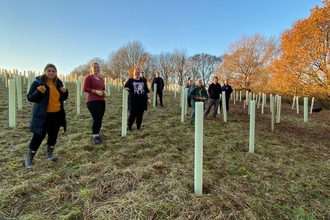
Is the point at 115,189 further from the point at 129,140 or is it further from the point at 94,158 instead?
the point at 129,140

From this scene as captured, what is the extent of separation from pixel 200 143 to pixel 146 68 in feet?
118

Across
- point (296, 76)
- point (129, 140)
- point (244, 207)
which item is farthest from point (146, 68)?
point (244, 207)

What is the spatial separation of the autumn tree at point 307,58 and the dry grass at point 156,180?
1101 centimetres

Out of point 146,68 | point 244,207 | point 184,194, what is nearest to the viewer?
point 244,207

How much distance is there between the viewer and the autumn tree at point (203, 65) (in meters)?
39.3

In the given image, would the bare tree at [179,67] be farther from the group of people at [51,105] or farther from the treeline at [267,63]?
the group of people at [51,105]

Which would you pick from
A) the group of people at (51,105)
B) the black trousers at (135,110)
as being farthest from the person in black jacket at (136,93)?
the group of people at (51,105)

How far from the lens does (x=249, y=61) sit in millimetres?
23906

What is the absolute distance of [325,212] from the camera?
2.23m

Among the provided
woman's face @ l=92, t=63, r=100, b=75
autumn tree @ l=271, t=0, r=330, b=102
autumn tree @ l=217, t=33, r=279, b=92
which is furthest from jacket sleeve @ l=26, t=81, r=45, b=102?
autumn tree @ l=217, t=33, r=279, b=92

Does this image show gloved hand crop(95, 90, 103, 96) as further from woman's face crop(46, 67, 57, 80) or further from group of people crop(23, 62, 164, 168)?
woman's face crop(46, 67, 57, 80)

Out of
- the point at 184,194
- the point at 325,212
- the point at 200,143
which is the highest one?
the point at 200,143

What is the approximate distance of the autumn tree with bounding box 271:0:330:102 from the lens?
1240cm

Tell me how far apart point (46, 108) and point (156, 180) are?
6.13 feet
